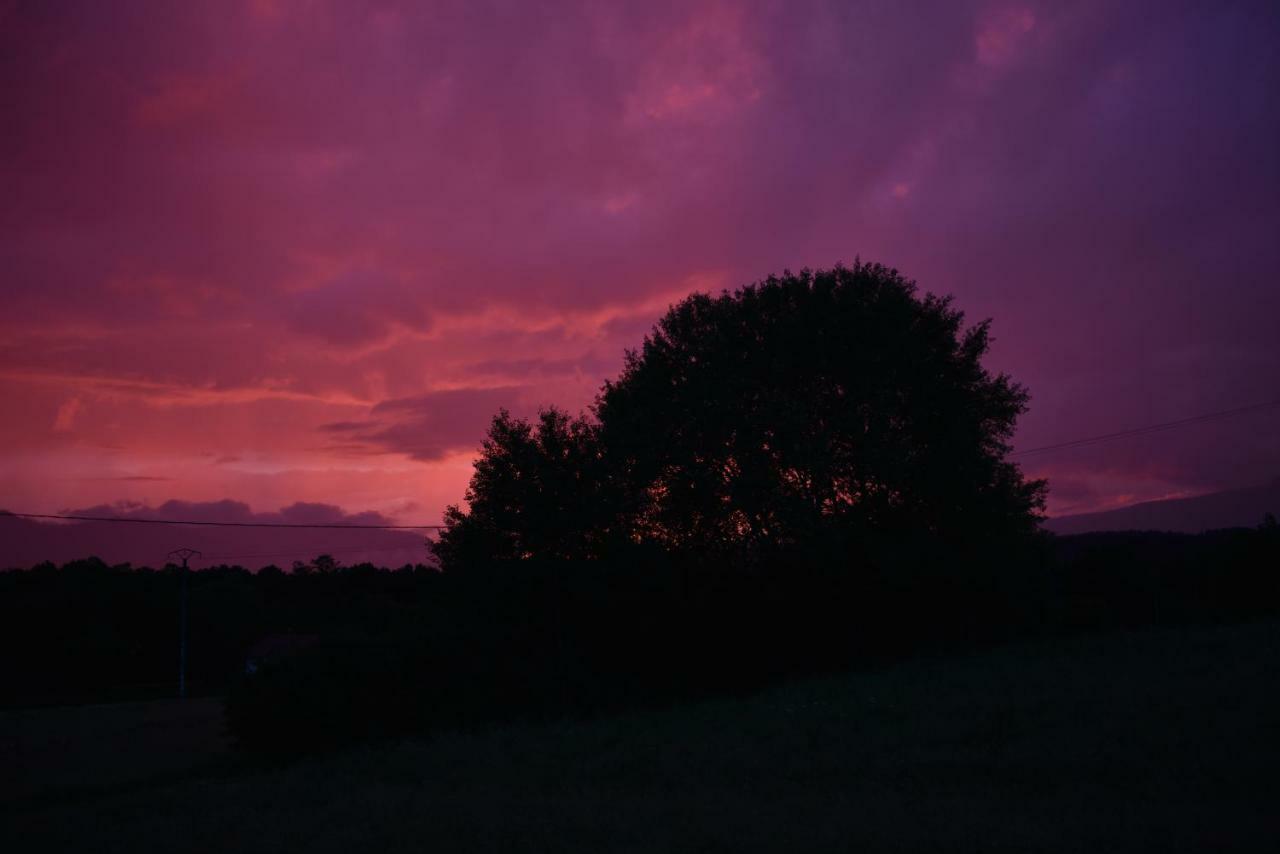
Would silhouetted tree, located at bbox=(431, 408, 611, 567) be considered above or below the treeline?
above

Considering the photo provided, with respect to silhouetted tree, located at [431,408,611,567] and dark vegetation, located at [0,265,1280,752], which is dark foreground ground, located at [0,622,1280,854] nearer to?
dark vegetation, located at [0,265,1280,752]

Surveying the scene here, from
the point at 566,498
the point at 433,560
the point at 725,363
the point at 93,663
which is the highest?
the point at 725,363

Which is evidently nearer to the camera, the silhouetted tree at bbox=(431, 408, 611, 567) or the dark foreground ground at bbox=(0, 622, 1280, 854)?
the dark foreground ground at bbox=(0, 622, 1280, 854)

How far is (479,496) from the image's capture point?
39.8 meters

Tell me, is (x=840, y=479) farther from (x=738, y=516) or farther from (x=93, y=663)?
(x=93, y=663)

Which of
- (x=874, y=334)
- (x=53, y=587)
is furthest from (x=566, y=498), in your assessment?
(x=53, y=587)

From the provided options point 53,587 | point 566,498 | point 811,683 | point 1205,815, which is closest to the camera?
point 1205,815

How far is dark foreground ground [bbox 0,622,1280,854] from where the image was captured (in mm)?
10852

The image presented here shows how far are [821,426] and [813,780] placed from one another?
21377 mm

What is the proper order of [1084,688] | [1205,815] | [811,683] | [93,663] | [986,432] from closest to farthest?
1. [1205,815]
2. [1084,688]
3. [811,683]
4. [986,432]
5. [93,663]

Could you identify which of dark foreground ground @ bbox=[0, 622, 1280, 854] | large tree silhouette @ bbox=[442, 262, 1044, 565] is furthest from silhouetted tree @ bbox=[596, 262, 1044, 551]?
dark foreground ground @ bbox=[0, 622, 1280, 854]

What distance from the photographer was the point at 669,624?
108ft

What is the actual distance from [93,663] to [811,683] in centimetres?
6578

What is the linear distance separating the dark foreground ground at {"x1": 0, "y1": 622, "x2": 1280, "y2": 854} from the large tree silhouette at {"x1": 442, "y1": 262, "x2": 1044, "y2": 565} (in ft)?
26.8
